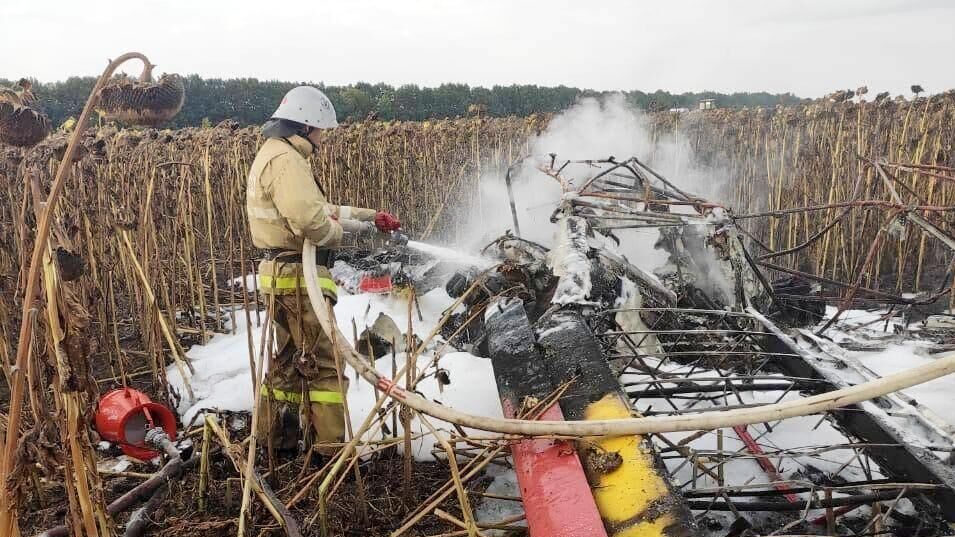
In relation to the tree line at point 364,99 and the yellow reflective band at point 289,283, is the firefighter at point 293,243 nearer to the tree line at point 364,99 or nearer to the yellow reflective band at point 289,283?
the yellow reflective band at point 289,283

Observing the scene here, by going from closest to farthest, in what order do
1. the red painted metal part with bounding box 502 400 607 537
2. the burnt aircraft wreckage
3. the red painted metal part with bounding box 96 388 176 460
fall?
1. the red painted metal part with bounding box 502 400 607 537
2. the burnt aircraft wreckage
3. the red painted metal part with bounding box 96 388 176 460

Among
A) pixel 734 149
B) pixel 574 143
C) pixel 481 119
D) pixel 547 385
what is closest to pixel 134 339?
pixel 547 385

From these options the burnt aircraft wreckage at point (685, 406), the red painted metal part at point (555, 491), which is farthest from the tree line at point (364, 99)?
the red painted metal part at point (555, 491)

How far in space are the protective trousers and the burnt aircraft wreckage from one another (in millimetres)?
908

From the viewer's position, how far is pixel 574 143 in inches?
397

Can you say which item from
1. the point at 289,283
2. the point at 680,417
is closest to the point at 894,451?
the point at 680,417

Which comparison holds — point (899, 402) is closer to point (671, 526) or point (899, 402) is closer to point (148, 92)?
point (671, 526)

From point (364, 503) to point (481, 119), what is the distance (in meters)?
10.9

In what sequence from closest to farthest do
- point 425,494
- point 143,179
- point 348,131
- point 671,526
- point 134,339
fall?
1. point 671,526
2. point 425,494
3. point 134,339
4. point 143,179
5. point 348,131

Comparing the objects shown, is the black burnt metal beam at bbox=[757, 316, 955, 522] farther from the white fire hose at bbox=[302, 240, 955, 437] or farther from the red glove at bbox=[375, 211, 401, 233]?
the red glove at bbox=[375, 211, 401, 233]

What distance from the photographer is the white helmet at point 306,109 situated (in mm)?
3289

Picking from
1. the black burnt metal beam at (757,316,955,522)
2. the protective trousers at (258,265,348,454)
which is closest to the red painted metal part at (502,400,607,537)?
the black burnt metal beam at (757,316,955,522)

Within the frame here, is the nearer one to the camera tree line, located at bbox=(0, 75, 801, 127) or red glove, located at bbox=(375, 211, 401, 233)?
red glove, located at bbox=(375, 211, 401, 233)

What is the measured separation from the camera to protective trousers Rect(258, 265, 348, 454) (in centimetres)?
324
